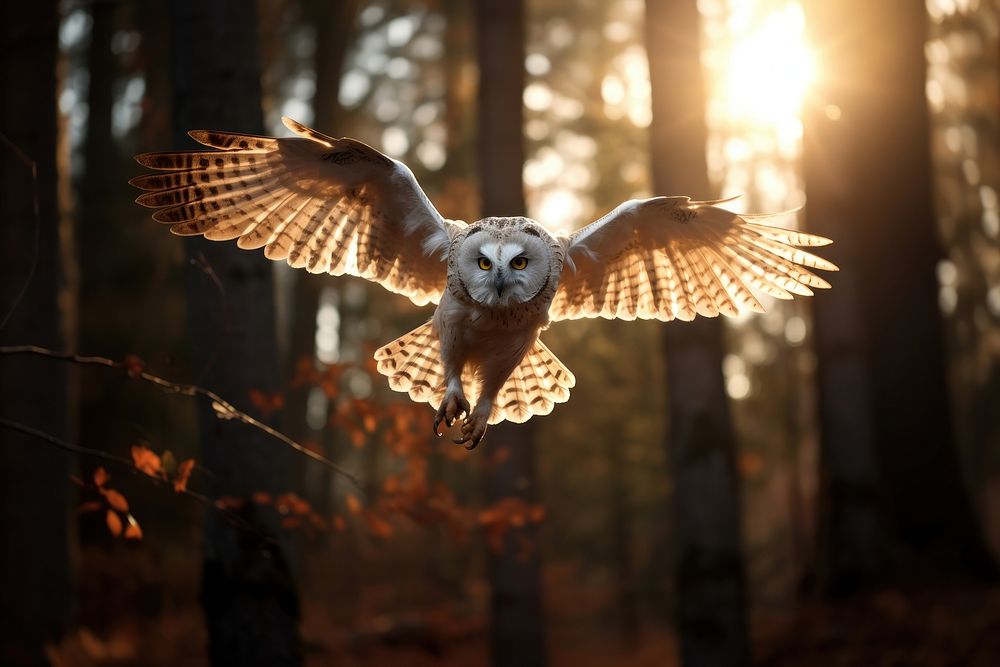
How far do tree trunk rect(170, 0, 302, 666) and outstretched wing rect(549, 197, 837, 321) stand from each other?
160cm

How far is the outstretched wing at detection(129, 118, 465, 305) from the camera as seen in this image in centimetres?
389

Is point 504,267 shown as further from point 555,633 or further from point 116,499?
point 555,633

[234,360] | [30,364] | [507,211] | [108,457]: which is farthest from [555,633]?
[108,457]

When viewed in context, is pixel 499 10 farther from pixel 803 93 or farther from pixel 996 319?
pixel 996 319

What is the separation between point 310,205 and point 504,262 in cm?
125

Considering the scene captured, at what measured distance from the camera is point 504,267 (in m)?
3.61

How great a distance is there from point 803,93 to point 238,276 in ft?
21.2

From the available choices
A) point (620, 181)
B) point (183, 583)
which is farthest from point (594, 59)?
point (183, 583)

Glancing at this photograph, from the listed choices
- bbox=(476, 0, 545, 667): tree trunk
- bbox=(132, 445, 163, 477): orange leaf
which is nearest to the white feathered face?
bbox=(132, 445, 163, 477): orange leaf

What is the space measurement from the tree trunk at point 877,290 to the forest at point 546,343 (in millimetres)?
29

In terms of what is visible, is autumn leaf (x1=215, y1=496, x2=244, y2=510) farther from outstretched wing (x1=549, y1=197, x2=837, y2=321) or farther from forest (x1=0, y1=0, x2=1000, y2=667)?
outstretched wing (x1=549, y1=197, x2=837, y2=321)

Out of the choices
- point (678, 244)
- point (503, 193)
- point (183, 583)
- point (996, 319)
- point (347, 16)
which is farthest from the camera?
point (996, 319)

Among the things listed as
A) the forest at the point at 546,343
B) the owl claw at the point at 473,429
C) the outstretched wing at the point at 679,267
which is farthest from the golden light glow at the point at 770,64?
the owl claw at the point at 473,429

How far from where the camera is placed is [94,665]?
8.67 metres
